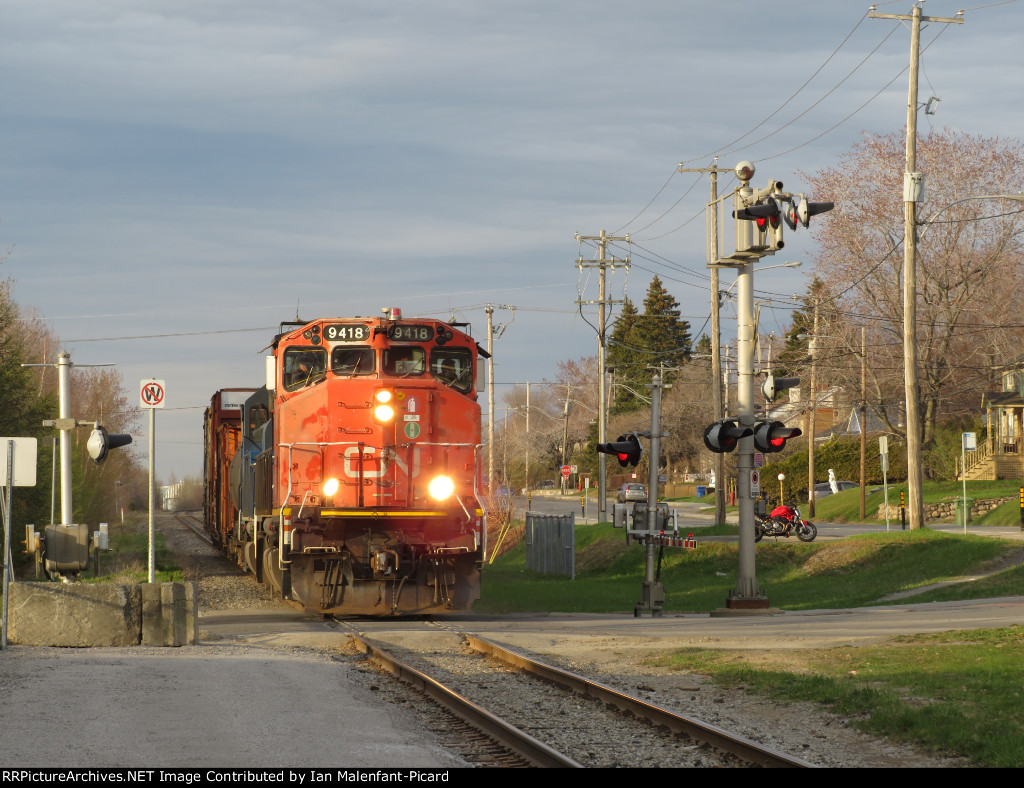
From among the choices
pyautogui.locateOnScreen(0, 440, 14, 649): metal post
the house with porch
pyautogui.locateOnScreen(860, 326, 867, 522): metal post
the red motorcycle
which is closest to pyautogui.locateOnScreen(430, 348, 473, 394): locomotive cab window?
pyautogui.locateOnScreen(0, 440, 14, 649): metal post

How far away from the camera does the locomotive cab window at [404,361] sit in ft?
62.0

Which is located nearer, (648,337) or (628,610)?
(628,610)

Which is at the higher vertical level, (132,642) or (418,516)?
(418,516)

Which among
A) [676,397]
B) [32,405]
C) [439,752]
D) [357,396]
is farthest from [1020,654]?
[676,397]

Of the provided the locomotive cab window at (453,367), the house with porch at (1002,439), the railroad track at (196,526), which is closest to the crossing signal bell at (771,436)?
the locomotive cab window at (453,367)

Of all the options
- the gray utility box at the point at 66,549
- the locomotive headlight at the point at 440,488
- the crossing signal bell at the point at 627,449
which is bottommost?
the gray utility box at the point at 66,549

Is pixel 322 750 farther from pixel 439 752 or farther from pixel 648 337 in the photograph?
pixel 648 337

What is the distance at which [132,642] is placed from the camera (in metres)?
15.0

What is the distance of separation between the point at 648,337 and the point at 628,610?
275 ft

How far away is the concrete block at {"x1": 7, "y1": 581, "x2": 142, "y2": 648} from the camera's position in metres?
14.8

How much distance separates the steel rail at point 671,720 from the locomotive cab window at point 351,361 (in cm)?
630

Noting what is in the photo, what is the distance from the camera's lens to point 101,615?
49.1 feet

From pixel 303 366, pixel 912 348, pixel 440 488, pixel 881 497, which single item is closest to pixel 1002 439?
pixel 881 497

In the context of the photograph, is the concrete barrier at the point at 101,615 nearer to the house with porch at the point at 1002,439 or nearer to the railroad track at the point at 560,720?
the railroad track at the point at 560,720
